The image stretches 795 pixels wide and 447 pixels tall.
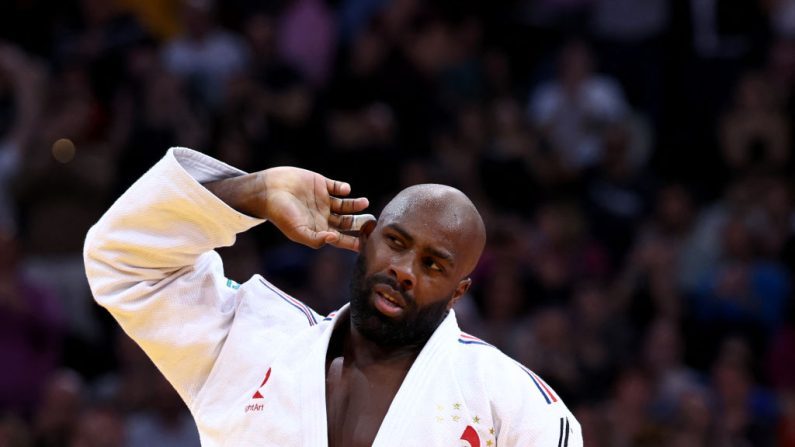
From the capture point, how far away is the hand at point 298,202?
4297 millimetres

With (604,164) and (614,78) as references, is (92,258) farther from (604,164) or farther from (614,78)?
(614,78)

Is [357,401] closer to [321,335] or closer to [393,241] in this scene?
[321,335]

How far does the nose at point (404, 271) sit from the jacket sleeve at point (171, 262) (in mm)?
500

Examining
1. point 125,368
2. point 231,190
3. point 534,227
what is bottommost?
point 125,368

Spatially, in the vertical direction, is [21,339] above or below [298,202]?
below

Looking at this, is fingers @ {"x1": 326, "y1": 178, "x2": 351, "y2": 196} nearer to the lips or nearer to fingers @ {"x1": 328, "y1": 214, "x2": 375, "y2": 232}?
fingers @ {"x1": 328, "y1": 214, "x2": 375, "y2": 232}

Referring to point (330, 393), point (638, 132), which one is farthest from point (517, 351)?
point (330, 393)

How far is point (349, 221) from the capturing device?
14.6 feet

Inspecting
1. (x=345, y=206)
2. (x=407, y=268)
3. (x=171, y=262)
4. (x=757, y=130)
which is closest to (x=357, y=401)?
(x=407, y=268)

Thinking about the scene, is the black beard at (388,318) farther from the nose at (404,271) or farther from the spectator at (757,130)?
the spectator at (757,130)

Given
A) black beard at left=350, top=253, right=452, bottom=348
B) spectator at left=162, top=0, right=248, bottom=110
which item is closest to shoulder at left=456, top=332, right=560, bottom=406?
black beard at left=350, top=253, right=452, bottom=348

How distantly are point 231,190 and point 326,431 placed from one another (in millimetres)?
902

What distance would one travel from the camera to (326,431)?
4.36 m

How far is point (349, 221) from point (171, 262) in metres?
0.63
